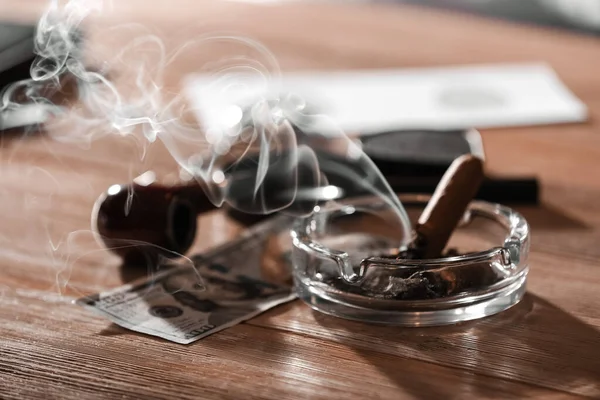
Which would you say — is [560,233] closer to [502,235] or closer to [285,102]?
[502,235]

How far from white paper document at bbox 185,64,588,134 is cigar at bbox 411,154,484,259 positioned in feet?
1.59

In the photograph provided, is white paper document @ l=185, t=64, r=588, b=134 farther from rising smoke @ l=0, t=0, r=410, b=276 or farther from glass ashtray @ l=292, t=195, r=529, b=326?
glass ashtray @ l=292, t=195, r=529, b=326

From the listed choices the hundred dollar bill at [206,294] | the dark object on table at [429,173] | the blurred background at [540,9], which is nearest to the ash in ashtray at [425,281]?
the hundred dollar bill at [206,294]

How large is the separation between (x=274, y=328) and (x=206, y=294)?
107 millimetres

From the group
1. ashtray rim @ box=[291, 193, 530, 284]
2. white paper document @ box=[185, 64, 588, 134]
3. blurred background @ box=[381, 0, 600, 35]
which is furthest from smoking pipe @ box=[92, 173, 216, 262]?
blurred background @ box=[381, 0, 600, 35]

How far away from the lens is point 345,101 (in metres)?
1.62

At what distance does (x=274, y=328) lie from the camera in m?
0.79

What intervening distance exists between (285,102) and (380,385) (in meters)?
0.84

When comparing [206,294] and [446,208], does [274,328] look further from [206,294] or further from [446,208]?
[446,208]

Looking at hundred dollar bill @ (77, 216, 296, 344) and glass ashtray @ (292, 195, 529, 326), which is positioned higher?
glass ashtray @ (292, 195, 529, 326)

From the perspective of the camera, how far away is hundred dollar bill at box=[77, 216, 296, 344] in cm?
80

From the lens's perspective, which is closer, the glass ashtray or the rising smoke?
the glass ashtray

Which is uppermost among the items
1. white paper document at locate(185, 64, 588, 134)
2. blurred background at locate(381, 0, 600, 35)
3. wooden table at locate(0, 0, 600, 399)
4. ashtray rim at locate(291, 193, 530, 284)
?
blurred background at locate(381, 0, 600, 35)

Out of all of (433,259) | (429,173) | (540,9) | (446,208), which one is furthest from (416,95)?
(540,9)
